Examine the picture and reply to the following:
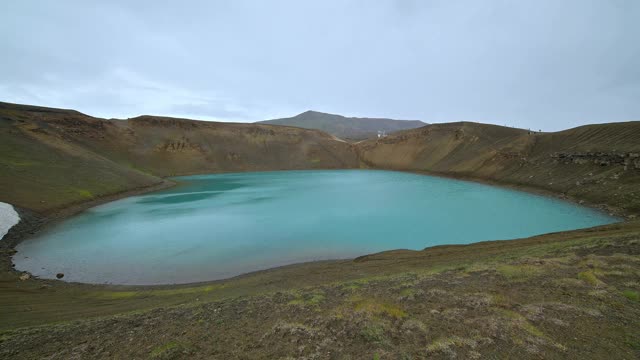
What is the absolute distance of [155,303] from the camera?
11.2 metres

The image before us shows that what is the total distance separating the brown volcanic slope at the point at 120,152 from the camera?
112 feet

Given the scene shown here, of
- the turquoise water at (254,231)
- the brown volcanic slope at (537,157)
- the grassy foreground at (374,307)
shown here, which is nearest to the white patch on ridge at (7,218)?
the grassy foreground at (374,307)

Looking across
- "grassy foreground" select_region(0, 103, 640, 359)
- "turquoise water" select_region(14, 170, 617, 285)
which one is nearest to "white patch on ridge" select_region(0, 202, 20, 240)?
"grassy foreground" select_region(0, 103, 640, 359)

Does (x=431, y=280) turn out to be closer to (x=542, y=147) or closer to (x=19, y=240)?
(x=19, y=240)

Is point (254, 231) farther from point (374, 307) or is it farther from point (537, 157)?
point (537, 157)

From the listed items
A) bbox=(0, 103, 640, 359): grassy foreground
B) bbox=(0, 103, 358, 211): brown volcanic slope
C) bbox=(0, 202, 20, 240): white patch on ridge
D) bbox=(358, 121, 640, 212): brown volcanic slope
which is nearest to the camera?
bbox=(0, 103, 640, 359): grassy foreground

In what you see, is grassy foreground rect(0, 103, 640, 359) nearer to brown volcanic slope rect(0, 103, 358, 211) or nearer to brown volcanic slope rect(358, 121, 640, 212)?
brown volcanic slope rect(358, 121, 640, 212)

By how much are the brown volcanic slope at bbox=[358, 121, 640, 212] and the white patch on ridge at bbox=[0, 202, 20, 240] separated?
45.9 metres

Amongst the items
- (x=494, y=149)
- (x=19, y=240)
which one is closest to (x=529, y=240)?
(x=19, y=240)

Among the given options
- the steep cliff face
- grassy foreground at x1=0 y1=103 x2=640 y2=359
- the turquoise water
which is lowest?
the turquoise water

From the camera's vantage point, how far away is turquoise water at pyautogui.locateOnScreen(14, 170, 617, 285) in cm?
1700

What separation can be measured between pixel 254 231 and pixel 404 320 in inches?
698

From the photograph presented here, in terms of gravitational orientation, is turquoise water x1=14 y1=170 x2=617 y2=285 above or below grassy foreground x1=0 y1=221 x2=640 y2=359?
below

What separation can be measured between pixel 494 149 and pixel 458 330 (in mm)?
62988
